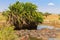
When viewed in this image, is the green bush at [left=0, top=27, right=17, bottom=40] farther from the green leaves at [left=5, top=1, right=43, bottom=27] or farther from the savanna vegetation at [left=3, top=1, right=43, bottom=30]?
the green leaves at [left=5, top=1, right=43, bottom=27]

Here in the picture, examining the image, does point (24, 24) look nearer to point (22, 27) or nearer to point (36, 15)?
point (22, 27)

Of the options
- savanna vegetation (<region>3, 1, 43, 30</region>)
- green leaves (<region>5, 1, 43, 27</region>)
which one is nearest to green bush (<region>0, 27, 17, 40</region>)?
savanna vegetation (<region>3, 1, 43, 30</region>)

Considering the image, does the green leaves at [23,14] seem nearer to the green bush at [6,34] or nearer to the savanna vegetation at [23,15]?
the savanna vegetation at [23,15]

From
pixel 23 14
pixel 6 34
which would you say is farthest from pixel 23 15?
pixel 6 34

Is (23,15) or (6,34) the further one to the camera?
(23,15)

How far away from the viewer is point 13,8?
4512 cm

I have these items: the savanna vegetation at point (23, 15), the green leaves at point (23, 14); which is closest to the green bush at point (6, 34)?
the savanna vegetation at point (23, 15)

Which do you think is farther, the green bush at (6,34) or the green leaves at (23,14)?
the green leaves at (23,14)

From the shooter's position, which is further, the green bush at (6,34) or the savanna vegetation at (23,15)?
the savanna vegetation at (23,15)

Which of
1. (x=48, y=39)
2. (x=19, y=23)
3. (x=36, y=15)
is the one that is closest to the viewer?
(x=48, y=39)

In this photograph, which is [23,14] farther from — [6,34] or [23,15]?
[6,34]

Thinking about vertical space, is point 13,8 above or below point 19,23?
above

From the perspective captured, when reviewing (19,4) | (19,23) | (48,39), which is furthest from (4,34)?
(19,4)

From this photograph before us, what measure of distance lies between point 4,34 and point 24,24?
1086 inches
